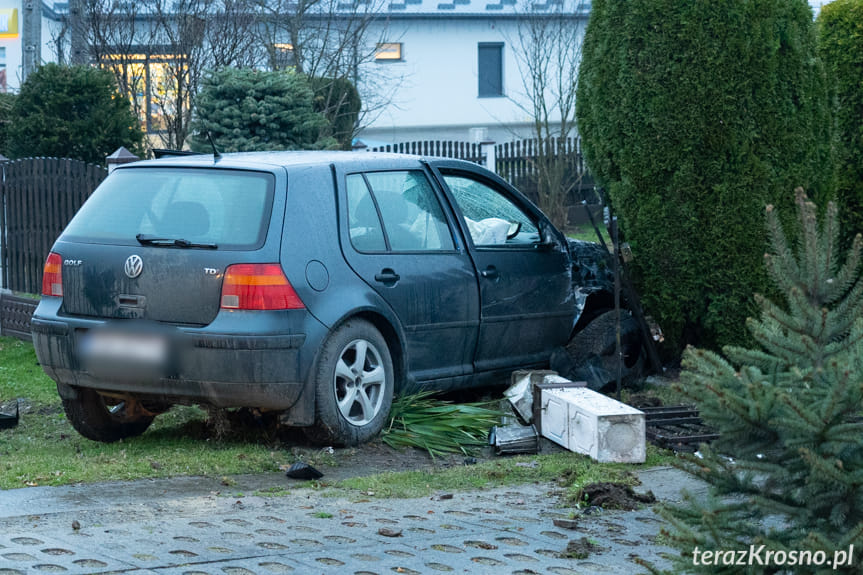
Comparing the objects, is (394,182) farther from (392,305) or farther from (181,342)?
(181,342)

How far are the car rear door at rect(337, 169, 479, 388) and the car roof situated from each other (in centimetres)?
7

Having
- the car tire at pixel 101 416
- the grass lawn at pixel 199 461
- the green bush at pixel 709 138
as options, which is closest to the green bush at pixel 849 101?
the green bush at pixel 709 138

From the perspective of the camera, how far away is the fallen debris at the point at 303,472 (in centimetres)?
A: 575

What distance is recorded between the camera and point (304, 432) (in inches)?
251

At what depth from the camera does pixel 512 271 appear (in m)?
7.54

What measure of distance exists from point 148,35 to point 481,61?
1900 cm

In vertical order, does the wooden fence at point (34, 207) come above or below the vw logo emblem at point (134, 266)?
above

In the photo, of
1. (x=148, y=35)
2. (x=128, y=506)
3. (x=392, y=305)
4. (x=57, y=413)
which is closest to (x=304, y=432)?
(x=392, y=305)

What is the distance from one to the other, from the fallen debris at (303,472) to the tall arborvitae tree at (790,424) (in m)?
2.84

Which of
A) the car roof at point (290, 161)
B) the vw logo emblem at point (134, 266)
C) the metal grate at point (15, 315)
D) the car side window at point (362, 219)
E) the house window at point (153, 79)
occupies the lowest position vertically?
the metal grate at point (15, 315)

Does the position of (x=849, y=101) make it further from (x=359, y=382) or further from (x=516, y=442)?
(x=359, y=382)

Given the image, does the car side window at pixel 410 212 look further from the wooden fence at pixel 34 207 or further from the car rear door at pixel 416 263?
the wooden fence at pixel 34 207

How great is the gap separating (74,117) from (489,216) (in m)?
6.84

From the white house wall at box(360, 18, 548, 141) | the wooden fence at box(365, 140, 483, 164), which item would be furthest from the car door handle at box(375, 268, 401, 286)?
the white house wall at box(360, 18, 548, 141)
